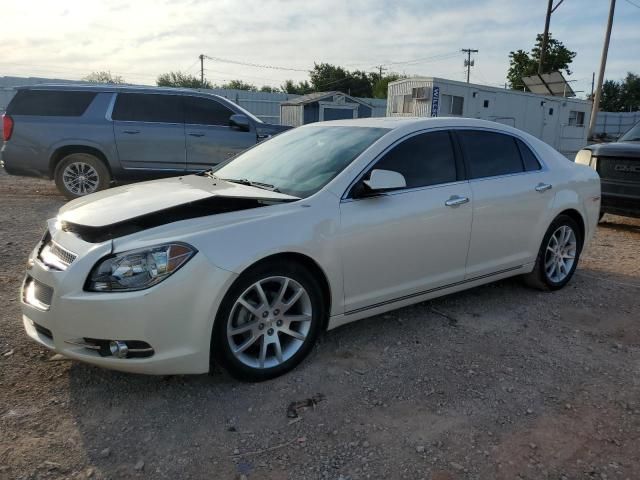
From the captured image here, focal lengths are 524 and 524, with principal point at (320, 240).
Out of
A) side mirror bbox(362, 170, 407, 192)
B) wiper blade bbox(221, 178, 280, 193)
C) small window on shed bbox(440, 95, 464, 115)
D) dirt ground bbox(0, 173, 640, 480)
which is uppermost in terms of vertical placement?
small window on shed bbox(440, 95, 464, 115)

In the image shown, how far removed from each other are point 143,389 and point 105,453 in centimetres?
58

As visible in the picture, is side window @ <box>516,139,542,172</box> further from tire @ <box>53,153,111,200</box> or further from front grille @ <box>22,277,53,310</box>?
tire @ <box>53,153,111,200</box>

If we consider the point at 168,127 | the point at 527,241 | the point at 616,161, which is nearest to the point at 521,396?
the point at 527,241

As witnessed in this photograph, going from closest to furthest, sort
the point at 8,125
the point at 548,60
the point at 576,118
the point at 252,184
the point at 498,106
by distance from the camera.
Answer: the point at 252,184
the point at 8,125
the point at 498,106
the point at 576,118
the point at 548,60

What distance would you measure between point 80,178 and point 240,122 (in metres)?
2.79

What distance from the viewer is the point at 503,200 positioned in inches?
168

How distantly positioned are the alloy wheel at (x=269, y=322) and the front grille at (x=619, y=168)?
6.06 m

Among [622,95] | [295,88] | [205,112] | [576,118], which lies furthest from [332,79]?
[205,112]

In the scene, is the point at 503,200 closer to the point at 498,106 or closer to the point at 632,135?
the point at 632,135

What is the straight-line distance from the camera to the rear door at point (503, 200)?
4.15 meters

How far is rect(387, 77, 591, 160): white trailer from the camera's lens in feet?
66.3

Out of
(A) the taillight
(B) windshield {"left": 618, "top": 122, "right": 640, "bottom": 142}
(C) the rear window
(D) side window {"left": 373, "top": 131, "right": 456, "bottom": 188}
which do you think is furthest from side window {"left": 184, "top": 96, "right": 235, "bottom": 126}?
(B) windshield {"left": 618, "top": 122, "right": 640, "bottom": 142}

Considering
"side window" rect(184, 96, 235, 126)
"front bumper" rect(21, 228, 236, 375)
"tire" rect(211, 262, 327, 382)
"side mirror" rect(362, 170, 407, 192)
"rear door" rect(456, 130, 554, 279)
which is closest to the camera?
"front bumper" rect(21, 228, 236, 375)

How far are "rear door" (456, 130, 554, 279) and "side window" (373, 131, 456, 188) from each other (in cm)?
19
